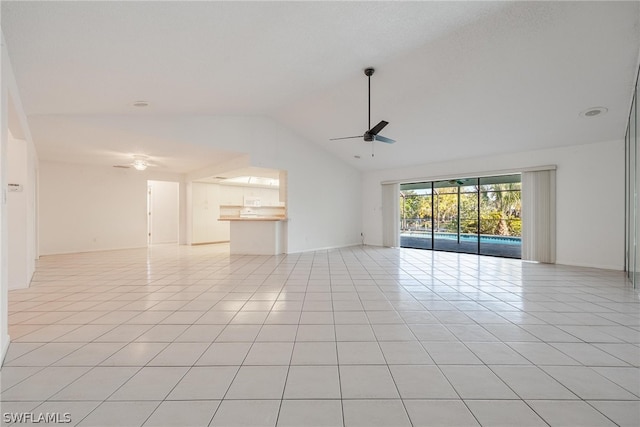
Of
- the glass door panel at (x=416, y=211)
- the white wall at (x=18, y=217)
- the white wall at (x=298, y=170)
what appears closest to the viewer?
the white wall at (x=18, y=217)

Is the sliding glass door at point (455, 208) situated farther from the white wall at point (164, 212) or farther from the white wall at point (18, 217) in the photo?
the white wall at point (18, 217)

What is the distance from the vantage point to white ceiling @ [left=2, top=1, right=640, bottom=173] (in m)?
2.57

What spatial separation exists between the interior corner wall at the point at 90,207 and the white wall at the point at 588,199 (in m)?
10.6

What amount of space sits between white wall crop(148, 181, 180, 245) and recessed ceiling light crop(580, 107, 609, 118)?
11.6 meters

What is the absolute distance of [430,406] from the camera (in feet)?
5.21

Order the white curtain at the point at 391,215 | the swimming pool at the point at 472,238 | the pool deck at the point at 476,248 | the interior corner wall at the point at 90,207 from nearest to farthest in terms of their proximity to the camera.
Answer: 1. the interior corner wall at the point at 90,207
2. the pool deck at the point at 476,248
3. the white curtain at the point at 391,215
4. the swimming pool at the point at 472,238

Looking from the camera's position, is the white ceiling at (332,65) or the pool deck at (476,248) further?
the pool deck at (476,248)

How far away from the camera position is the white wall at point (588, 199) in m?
5.41

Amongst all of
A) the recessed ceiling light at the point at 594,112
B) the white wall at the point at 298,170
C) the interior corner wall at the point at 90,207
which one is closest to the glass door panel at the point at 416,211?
the white wall at the point at 298,170

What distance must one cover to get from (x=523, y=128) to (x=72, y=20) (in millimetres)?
6867

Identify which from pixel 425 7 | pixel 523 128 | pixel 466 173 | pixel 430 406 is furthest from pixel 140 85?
pixel 466 173

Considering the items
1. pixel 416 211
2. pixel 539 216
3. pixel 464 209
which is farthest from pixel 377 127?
pixel 464 209

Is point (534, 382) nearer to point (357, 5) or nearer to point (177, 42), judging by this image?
point (357, 5)

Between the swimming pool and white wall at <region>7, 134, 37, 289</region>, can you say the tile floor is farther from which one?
the swimming pool
